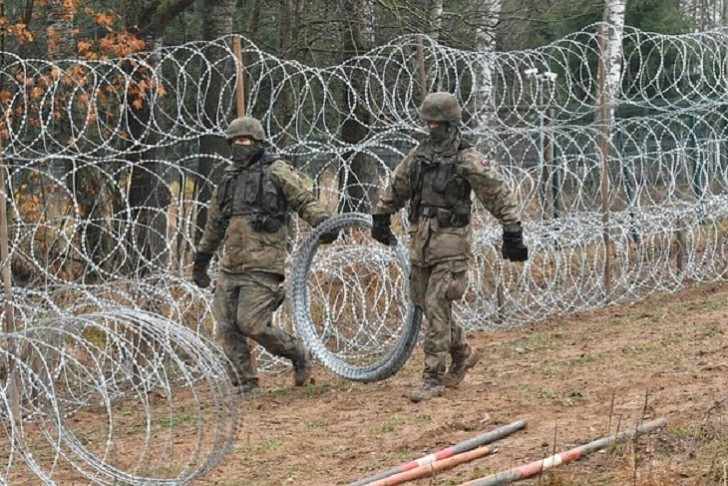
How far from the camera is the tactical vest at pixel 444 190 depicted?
8891 millimetres

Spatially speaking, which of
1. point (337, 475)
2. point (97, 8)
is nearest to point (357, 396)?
point (337, 475)

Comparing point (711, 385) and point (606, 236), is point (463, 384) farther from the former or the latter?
point (606, 236)

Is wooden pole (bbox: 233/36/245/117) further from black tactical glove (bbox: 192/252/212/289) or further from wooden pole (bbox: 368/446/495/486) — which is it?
wooden pole (bbox: 368/446/495/486)

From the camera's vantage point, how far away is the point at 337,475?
714cm

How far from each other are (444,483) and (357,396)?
2820 millimetres

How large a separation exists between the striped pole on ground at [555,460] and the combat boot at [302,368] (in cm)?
322

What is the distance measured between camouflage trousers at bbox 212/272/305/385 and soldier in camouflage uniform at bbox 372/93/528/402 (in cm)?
97

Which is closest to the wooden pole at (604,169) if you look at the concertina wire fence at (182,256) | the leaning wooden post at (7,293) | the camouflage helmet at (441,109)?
the concertina wire fence at (182,256)

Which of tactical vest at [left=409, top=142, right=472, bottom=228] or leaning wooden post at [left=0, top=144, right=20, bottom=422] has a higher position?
tactical vest at [left=409, top=142, right=472, bottom=228]

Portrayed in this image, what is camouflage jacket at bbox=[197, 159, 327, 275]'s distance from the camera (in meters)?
9.29

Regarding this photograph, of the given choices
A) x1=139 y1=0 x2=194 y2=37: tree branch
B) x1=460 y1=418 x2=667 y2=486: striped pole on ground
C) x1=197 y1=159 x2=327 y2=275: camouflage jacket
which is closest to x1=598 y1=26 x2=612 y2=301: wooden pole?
x1=139 y1=0 x2=194 y2=37: tree branch

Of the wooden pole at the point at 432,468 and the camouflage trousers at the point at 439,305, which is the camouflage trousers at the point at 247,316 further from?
the wooden pole at the point at 432,468

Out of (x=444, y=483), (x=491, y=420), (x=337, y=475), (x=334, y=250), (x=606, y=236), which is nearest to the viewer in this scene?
(x=444, y=483)

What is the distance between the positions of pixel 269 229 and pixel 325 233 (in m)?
0.39
